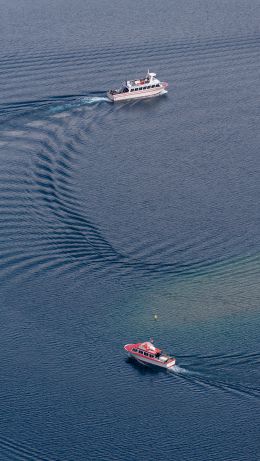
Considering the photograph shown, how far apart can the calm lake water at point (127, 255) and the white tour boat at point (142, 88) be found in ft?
5.65

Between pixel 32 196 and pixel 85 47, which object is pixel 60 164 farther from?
pixel 85 47

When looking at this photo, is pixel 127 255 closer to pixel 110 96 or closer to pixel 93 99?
pixel 93 99

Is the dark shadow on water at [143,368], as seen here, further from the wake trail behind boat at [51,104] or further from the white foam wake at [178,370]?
the wake trail behind boat at [51,104]

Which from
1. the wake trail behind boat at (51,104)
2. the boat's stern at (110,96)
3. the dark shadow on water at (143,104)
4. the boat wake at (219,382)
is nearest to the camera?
the boat wake at (219,382)

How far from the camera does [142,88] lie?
186250 millimetres

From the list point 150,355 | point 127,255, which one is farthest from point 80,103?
point 150,355

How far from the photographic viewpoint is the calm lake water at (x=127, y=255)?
362 feet

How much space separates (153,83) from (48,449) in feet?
305

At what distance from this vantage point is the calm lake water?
4348 inches

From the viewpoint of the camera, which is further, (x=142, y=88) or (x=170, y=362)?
(x=142, y=88)

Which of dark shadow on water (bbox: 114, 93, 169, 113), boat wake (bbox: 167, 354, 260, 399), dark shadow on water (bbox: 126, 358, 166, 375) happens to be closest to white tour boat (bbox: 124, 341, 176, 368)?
dark shadow on water (bbox: 126, 358, 166, 375)

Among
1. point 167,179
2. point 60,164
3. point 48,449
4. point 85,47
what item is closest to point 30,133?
point 60,164

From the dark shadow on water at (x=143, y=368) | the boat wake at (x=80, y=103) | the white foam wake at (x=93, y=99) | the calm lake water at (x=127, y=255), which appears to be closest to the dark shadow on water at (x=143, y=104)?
the calm lake water at (x=127, y=255)

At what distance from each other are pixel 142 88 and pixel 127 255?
191ft
